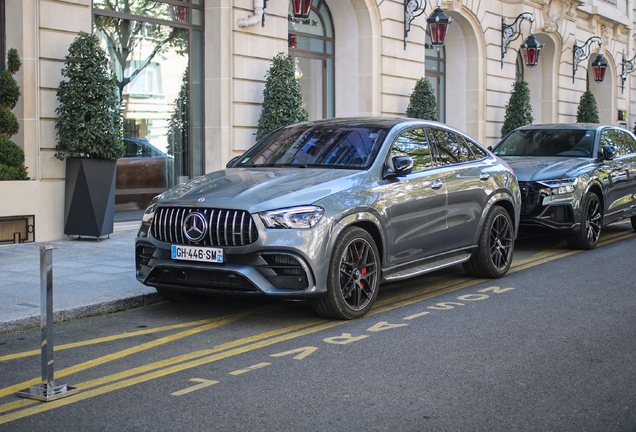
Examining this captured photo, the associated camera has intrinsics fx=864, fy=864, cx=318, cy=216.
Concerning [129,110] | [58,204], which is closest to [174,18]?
[129,110]

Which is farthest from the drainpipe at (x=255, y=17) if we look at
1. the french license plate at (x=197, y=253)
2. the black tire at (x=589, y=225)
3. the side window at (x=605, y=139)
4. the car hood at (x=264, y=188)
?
the french license plate at (x=197, y=253)

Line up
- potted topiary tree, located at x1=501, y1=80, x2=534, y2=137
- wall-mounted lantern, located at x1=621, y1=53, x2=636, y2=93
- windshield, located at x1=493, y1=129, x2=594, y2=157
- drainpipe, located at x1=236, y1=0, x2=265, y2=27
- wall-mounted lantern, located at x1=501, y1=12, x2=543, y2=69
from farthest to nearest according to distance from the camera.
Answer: wall-mounted lantern, located at x1=621, y1=53, x2=636, y2=93
wall-mounted lantern, located at x1=501, y1=12, x2=543, y2=69
potted topiary tree, located at x1=501, y1=80, x2=534, y2=137
drainpipe, located at x1=236, y1=0, x2=265, y2=27
windshield, located at x1=493, y1=129, x2=594, y2=157

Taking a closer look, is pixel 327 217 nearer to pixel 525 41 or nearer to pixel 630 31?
pixel 525 41

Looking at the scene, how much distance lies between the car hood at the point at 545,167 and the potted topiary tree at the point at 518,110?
1153 centimetres

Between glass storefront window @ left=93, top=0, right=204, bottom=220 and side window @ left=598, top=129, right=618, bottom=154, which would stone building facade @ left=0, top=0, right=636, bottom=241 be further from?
side window @ left=598, top=129, right=618, bottom=154

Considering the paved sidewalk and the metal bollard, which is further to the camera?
the paved sidewalk

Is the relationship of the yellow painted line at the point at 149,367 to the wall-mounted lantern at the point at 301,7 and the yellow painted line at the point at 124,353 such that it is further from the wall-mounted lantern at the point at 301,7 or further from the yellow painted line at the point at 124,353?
the wall-mounted lantern at the point at 301,7

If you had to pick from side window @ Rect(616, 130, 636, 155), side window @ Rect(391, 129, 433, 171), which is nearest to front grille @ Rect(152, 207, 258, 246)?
side window @ Rect(391, 129, 433, 171)

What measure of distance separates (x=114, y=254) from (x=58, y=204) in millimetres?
1982

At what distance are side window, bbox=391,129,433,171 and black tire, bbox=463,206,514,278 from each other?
115cm

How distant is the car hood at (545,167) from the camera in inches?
445

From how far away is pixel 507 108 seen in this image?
2384 centimetres

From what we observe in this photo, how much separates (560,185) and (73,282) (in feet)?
20.5

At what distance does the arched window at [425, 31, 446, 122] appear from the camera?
2273cm
